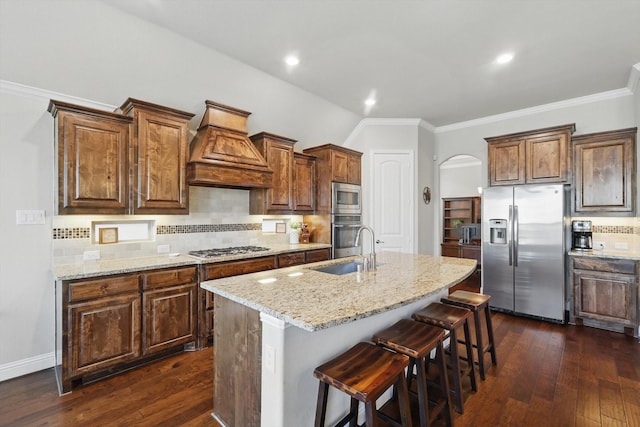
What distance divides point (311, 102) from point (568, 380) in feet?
13.1

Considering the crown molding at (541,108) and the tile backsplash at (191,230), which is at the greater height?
the crown molding at (541,108)

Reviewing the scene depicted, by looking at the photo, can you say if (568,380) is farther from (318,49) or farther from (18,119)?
(18,119)

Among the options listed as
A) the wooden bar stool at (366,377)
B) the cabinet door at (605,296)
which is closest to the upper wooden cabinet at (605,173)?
the cabinet door at (605,296)

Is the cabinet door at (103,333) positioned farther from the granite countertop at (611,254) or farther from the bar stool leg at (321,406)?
the granite countertop at (611,254)

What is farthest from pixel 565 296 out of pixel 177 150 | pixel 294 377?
pixel 177 150

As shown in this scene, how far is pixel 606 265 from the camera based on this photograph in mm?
3531

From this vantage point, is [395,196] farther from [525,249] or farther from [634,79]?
[634,79]

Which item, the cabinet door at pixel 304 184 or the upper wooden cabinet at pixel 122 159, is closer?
the upper wooden cabinet at pixel 122 159

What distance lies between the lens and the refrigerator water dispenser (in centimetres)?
415

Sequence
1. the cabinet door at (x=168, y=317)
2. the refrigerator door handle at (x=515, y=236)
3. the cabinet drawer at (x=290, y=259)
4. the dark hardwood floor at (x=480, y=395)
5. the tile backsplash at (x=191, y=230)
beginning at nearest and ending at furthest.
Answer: the dark hardwood floor at (x=480, y=395), the cabinet door at (x=168, y=317), the tile backsplash at (x=191, y=230), the cabinet drawer at (x=290, y=259), the refrigerator door handle at (x=515, y=236)

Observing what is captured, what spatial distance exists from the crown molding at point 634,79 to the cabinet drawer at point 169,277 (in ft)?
16.9

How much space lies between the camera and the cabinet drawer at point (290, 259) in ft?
12.1

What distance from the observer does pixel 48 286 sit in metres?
2.66

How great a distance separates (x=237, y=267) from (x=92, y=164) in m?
1.60
